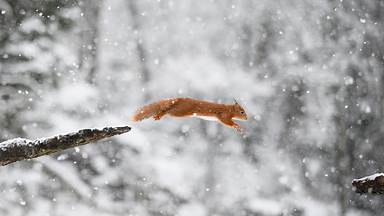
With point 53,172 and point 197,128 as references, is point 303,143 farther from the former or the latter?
point 53,172

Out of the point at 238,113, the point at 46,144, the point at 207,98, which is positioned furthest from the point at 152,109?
the point at 207,98

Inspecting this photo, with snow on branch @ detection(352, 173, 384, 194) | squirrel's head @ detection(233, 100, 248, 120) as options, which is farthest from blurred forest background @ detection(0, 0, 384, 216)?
snow on branch @ detection(352, 173, 384, 194)

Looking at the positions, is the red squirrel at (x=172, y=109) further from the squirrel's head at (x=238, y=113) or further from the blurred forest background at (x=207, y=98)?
the blurred forest background at (x=207, y=98)

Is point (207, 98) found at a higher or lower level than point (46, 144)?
higher

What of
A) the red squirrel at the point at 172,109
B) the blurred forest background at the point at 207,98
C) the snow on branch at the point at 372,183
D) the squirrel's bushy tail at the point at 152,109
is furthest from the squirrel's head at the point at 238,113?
the blurred forest background at the point at 207,98

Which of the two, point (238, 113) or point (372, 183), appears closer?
point (372, 183)

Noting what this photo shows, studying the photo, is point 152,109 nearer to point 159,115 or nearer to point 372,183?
point 159,115

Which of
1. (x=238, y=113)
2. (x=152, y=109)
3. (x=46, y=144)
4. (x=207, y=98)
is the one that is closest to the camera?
(x=46, y=144)
